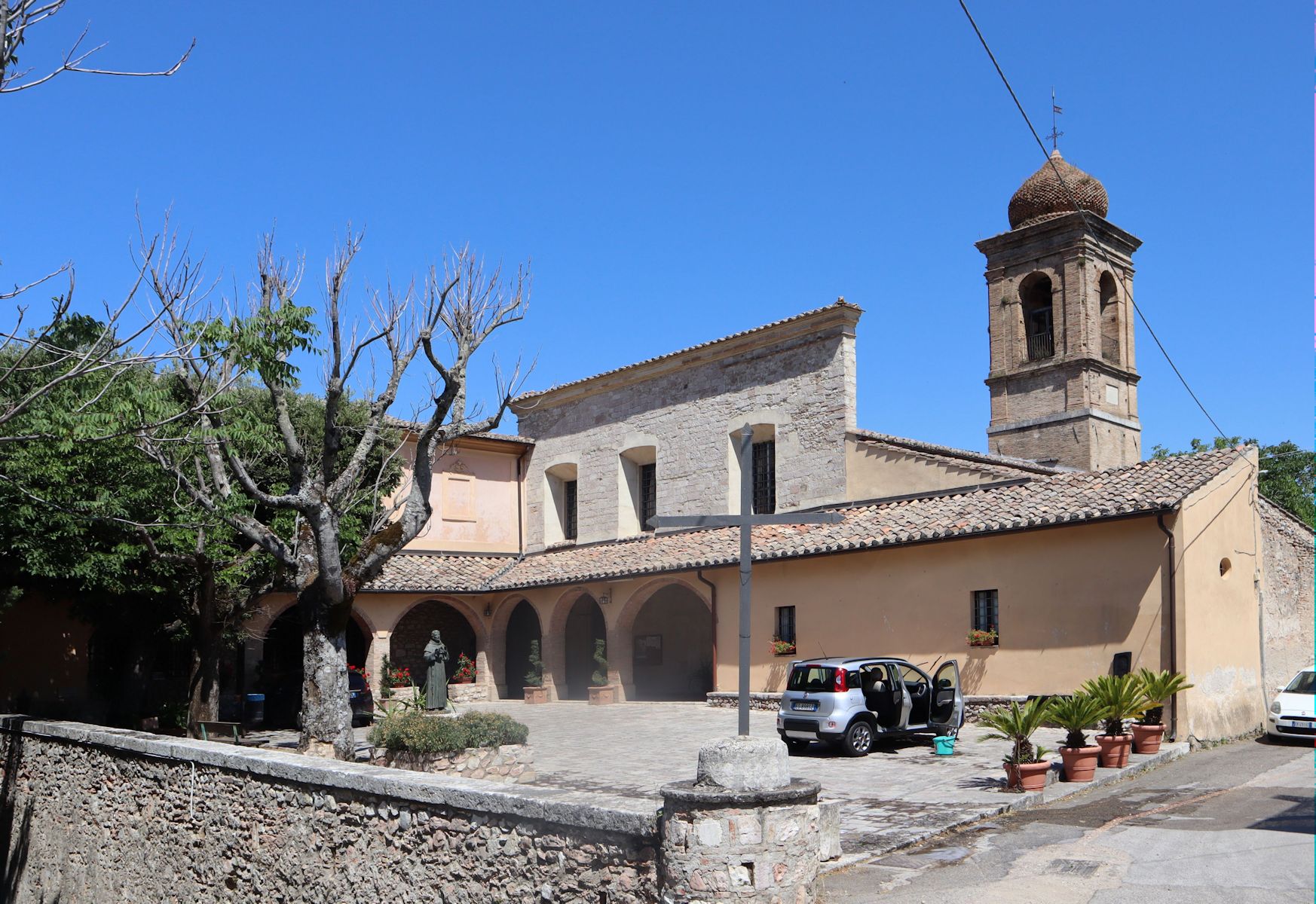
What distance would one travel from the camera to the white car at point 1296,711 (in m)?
15.8

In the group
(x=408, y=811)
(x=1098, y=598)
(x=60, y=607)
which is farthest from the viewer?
(x=60, y=607)

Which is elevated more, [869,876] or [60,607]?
[60,607]

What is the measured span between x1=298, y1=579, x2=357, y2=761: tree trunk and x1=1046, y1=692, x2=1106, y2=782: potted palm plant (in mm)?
8107

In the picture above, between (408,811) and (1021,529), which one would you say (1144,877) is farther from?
(1021,529)

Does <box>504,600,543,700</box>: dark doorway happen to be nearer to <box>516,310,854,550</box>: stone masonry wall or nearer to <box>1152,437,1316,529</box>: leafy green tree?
<box>516,310,854,550</box>: stone masonry wall

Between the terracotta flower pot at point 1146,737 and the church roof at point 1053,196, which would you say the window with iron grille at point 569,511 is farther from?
the terracotta flower pot at point 1146,737

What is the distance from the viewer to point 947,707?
15.6 m

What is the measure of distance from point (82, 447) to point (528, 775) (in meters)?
6.51

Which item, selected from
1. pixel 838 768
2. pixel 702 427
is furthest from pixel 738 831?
pixel 702 427

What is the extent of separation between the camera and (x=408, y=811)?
7789 millimetres

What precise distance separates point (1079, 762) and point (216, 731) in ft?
42.1

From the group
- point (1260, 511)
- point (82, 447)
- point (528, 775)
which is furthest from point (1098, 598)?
point (82, 447)

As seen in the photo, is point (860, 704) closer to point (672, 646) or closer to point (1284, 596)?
point (1284, 596)

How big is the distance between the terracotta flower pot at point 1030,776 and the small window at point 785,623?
915 centimetres
